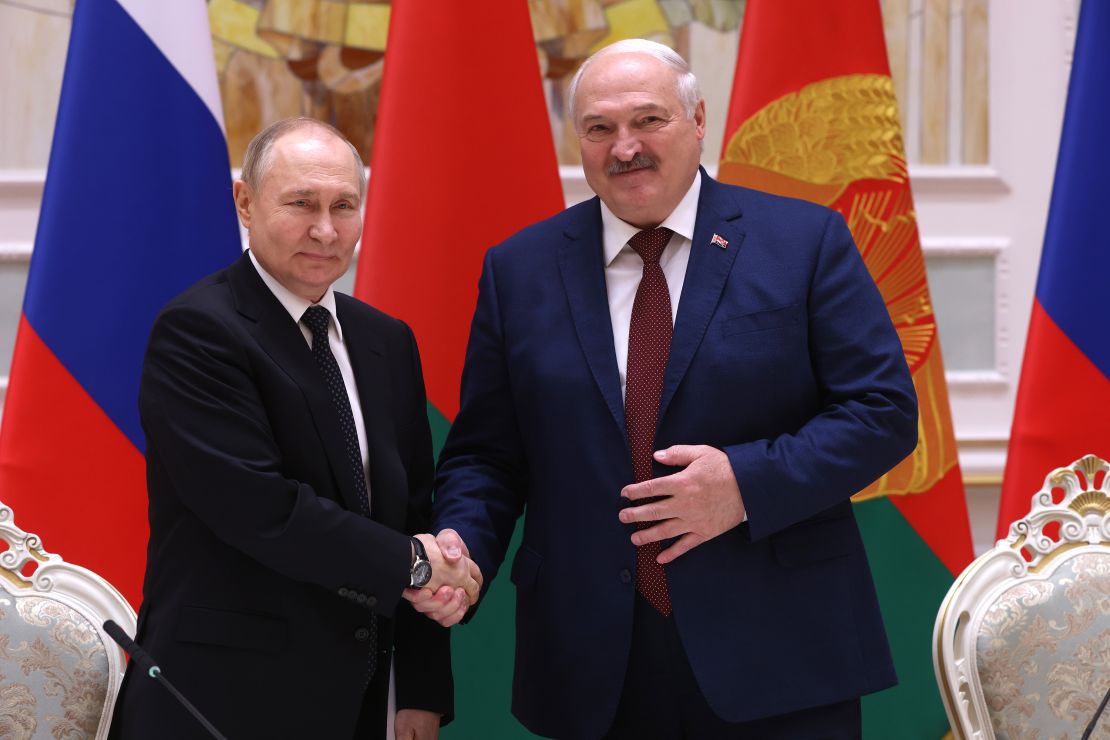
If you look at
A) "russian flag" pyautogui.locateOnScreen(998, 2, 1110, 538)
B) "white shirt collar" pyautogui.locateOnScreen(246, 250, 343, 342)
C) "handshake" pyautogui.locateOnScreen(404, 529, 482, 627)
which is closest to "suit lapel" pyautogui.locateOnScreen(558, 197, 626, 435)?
"handshake" pyautogui.locateOnScreen(404, 529, 482, 627)

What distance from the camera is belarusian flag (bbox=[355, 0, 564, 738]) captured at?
2506 mm

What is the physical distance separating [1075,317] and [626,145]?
1324 mm

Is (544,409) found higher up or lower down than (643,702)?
higher up

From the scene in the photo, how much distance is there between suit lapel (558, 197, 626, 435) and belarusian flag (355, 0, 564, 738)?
622 mm

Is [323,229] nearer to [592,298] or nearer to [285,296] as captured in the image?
[285,296]

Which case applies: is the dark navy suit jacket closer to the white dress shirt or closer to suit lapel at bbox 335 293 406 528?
the white dress shirt

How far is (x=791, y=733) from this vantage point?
171cm

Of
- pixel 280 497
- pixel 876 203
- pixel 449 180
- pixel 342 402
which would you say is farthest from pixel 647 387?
pixel 876 203

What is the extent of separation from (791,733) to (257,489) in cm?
88

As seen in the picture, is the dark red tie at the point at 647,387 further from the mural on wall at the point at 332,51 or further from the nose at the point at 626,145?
the mural on wall at the point at 332,51

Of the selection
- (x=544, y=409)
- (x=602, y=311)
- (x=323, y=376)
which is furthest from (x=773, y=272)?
(x=323, y=376)

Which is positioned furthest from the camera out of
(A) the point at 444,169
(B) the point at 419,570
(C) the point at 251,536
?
(A) the point at 444,169

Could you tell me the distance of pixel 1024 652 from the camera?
196 cm

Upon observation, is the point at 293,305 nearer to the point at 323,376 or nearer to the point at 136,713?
Answer: the point at 323,376
